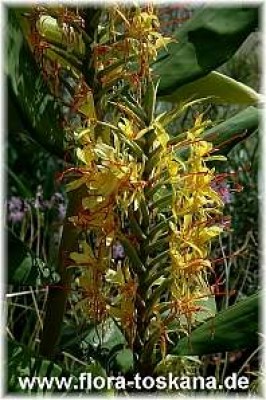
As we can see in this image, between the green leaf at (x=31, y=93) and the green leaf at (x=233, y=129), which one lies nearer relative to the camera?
the green leaf at (x=31, y=93)

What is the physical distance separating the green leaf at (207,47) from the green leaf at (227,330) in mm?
261

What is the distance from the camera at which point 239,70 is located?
6.76 ft

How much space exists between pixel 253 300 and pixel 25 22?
0.40 meters

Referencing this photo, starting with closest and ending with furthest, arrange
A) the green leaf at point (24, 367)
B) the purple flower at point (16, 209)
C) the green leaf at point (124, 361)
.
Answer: the green leaf at point (24, 367) → the green leaf at point (124, 361) → the purple flower at point (16, 209)

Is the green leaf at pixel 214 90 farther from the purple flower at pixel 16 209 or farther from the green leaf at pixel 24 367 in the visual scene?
the purple flower at pixel 16 209

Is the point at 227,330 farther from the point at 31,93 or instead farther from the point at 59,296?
the point at 31,93

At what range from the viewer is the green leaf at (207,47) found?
96 cm

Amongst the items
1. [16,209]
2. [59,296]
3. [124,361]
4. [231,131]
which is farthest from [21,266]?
[16,209]

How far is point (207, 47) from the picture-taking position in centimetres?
98

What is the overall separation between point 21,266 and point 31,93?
0.67 feet

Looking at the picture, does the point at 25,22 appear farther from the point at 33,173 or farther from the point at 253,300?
the point at 33,173

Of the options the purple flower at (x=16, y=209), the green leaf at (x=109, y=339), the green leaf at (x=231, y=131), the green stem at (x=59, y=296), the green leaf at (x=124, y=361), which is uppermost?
the green leaf at (x=231, y=131)

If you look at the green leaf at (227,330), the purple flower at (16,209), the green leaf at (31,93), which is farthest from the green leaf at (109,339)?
the purple flower at (16,209)

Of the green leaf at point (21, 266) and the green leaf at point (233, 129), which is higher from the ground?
the green leaf at point (233, 129)
